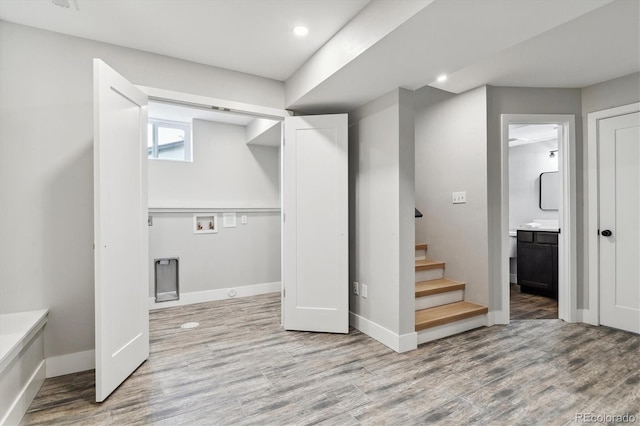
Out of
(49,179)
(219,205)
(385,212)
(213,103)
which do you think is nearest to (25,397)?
(49,179)

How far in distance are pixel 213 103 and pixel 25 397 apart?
96.1 inches

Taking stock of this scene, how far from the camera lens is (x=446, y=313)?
3.06 meters

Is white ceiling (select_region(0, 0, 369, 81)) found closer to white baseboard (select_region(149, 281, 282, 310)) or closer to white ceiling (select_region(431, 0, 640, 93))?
white ceiling (select_region(431, 0, 640, 93))

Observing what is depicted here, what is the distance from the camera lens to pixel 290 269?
3.17 metres

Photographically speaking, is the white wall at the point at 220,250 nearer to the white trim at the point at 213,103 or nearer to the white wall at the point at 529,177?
the white trim at the point at 213,103

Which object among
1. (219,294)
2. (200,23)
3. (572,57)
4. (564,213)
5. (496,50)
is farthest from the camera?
(219,294)

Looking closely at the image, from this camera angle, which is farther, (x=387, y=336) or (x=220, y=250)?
(x=220, y=250)

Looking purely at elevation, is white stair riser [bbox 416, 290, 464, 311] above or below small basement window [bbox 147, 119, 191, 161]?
below

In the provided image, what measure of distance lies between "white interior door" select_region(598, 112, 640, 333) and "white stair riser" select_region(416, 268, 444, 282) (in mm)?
1539

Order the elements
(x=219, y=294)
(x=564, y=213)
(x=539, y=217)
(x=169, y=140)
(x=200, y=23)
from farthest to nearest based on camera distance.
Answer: (x=539, y=217) < (x=169, y=140) < (x=219, y=294) < (x=564, y=213) < (x=200, y=23)

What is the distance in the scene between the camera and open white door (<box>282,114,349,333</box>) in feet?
10.1

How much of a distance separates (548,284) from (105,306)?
16.4ft

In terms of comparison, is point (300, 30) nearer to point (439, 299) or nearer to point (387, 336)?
point (387, 336)

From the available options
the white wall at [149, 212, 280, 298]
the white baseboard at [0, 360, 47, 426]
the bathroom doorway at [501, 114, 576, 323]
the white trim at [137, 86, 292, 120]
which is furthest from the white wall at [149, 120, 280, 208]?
the bathroom doorway at [501, 114, 576, 323]
